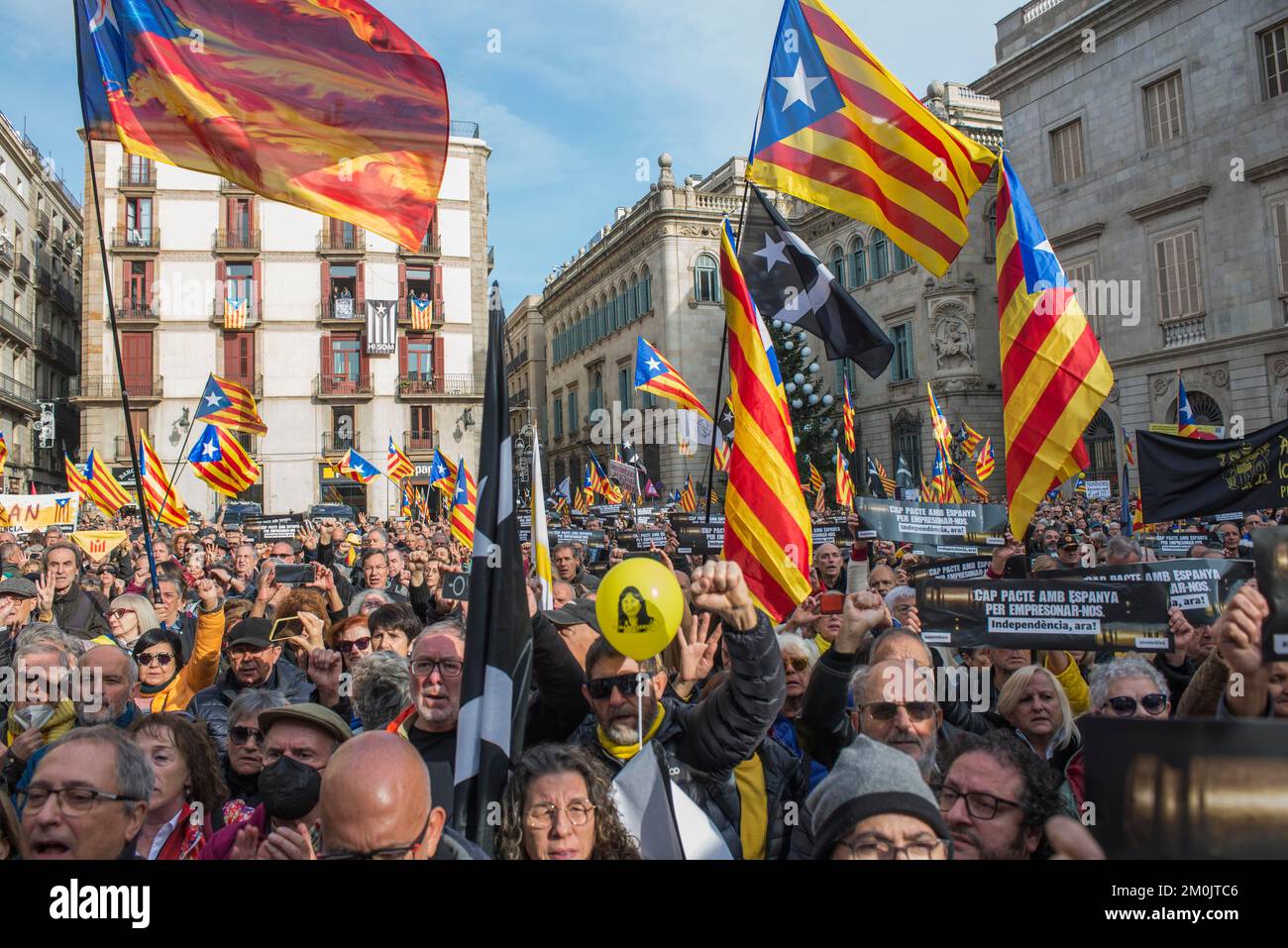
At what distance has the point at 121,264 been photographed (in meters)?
41.3

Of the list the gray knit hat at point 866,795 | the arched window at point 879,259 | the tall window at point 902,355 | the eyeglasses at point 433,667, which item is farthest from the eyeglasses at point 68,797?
the arched window at point 879,259

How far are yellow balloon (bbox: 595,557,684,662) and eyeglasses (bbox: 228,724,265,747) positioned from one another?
1752 millimetres

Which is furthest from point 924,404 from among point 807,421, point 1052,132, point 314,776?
point 314,776

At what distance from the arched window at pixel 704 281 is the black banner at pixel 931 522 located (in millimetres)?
36623

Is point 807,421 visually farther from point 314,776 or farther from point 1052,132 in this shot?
point 314,776

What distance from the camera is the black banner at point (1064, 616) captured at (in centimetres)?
448

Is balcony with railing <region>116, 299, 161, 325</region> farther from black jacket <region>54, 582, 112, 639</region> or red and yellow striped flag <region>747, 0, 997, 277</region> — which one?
red and yellow striped flag <region>747, 0, 997, 277</region>

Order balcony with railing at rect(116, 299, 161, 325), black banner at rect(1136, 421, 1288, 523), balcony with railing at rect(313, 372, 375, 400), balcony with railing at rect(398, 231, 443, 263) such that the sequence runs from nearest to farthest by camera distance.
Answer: black banner at rect(1136, 421, 1288, 523) → balcony with railing at rect(116, 299, 161, 325) → balcony with railing at rect(313, 372, 375, 400) → balcony with railing at rect(398, 231, 443, 263)

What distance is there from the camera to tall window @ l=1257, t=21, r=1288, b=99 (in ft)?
72.5

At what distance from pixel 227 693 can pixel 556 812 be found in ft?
9.61

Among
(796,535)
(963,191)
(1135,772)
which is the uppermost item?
(963,191)

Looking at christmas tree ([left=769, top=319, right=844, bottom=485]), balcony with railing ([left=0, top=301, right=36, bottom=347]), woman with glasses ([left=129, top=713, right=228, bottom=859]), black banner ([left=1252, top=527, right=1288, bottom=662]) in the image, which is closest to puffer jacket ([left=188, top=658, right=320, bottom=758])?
woman with glasses ([left=129, top=713, right=228, bottom=859])

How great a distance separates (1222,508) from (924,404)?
26.5m

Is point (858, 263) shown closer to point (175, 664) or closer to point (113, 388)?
point (113, 388)
